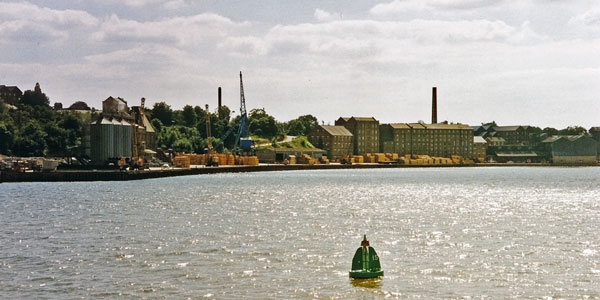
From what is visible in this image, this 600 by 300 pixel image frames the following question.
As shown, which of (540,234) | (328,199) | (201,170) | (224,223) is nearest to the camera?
(540,234)

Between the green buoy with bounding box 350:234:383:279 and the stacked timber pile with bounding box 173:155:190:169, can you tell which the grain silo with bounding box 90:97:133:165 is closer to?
the stacked timber pile with bounding box 173:155:190:169

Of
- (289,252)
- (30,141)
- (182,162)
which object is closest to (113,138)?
(182,162)

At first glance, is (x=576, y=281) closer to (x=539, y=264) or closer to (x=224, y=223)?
(x=539, y=264)

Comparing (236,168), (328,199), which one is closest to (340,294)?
(328,199)

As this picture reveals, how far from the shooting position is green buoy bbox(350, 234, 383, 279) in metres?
27.8

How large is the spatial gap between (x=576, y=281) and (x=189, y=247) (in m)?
17.5

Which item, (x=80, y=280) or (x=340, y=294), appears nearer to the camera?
(x=340, y=294)

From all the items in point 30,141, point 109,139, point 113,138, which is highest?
point 30,141

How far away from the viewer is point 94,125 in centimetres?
14088

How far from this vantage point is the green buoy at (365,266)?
91.0 ft

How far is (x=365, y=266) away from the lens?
28.0m

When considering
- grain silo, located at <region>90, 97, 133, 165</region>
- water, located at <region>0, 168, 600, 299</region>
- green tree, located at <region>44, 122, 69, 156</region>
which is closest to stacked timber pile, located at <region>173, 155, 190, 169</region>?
green tree, located at <region>44, 122, 69, 156</region>

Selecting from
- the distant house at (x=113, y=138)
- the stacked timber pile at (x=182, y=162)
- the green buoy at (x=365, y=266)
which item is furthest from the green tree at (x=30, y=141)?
the green buoy at (x=365, y=266)

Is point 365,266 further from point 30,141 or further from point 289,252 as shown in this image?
point 30,141
